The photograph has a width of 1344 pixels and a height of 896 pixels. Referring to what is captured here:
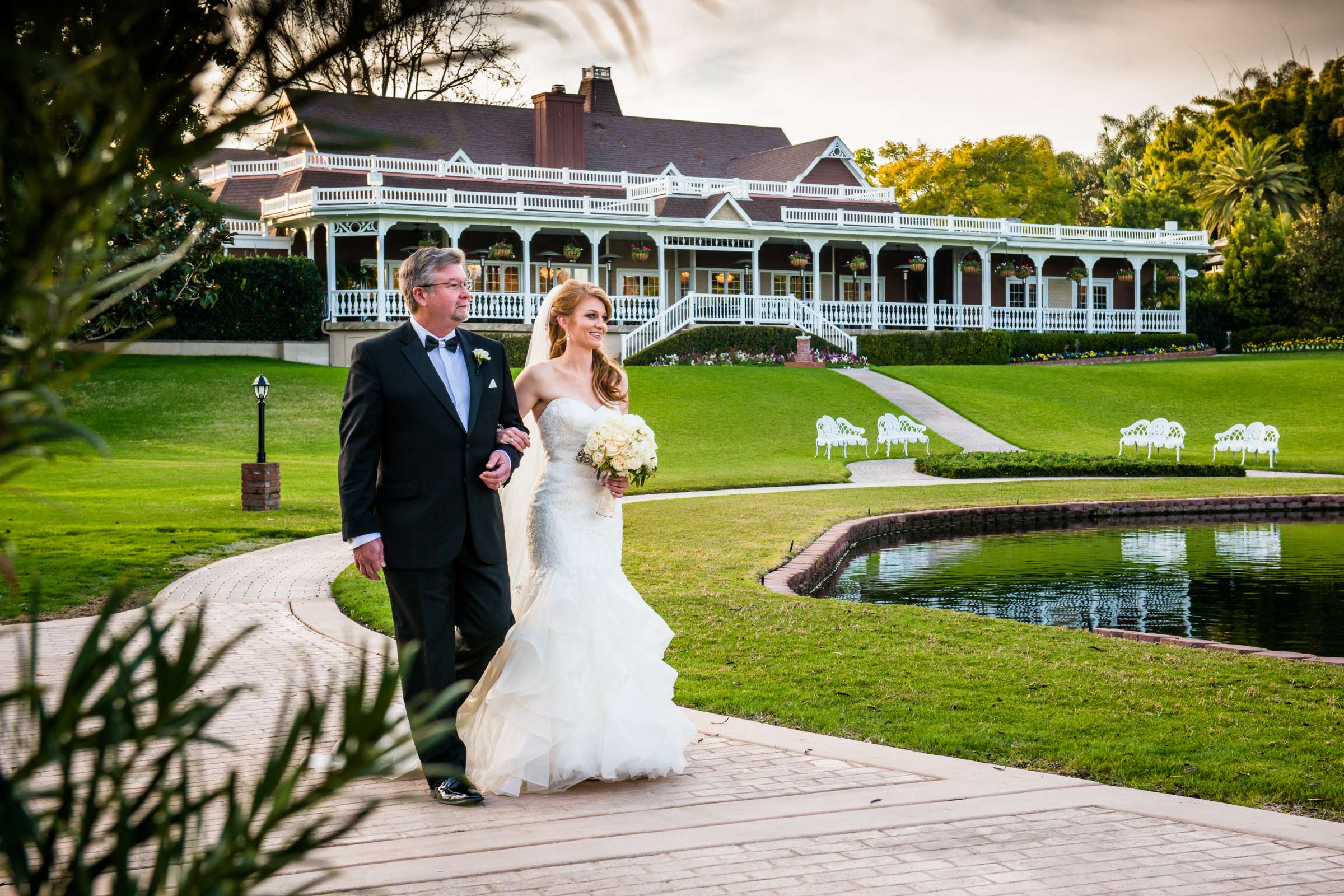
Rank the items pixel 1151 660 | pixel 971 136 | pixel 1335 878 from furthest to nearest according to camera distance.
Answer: pixel 971 136, pixel 1151 660, pixel 1335 878

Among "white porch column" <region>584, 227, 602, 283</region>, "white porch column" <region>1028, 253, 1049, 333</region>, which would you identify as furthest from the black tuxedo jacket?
"white porch column" <region>1028, 253, 1049, 333</region>

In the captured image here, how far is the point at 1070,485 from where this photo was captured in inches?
799

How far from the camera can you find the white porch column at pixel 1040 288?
46.7 metres

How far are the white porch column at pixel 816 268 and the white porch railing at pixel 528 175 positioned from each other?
3.02m

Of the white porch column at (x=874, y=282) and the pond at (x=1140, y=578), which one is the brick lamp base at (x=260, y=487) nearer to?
the pond at (x=1140, y=578)

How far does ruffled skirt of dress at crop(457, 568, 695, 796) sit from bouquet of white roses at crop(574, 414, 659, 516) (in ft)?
1.56

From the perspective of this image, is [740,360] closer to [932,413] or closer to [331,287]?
[932,413]

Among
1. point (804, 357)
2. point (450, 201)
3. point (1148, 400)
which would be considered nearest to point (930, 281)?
point (804, 357)

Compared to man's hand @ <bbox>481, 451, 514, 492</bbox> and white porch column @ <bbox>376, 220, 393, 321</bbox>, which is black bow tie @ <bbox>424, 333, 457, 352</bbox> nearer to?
man's hand @ <bbox>481, 451, 514, 492</bbox>

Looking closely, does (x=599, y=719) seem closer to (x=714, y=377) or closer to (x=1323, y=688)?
(x=1323, y=688)

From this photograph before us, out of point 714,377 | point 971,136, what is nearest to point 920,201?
point 971,136

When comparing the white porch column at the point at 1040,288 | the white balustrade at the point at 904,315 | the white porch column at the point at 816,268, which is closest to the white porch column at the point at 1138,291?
the white porch column at the point at 1040,288

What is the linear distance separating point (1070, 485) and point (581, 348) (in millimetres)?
15613

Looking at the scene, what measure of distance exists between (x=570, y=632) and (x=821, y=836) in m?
1.45
